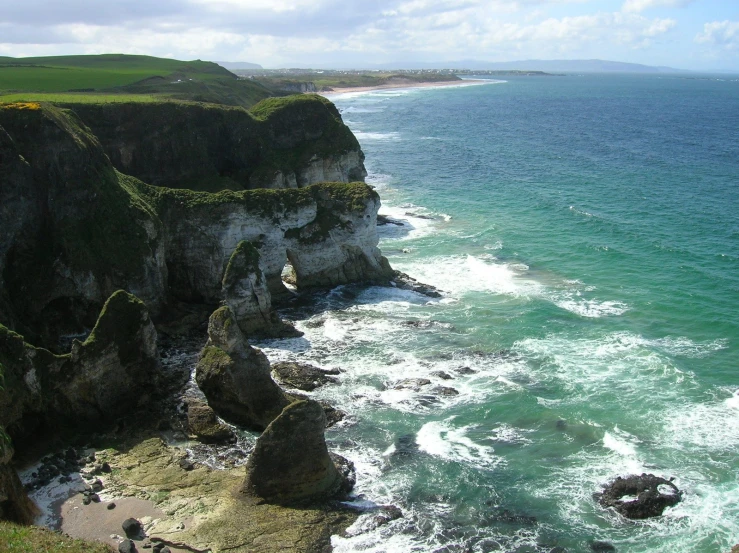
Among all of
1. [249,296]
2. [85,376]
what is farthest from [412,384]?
[85,376]

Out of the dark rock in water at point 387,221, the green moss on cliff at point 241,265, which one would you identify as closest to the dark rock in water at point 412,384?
the green moss on cliff at point 241,265

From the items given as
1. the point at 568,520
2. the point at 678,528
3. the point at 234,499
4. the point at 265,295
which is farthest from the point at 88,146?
the point at 678,528

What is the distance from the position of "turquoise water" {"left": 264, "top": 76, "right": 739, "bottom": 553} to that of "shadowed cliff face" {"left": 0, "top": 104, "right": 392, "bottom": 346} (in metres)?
4.17

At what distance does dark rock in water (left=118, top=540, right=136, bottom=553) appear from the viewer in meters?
20.9

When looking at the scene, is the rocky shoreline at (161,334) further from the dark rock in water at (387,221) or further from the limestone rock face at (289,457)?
the dark rock in water at (387,221)

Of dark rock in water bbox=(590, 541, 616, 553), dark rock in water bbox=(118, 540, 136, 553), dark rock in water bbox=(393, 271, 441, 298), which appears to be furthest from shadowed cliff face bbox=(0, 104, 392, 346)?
dark rock in water bbox=(590, 541, 616, 553)

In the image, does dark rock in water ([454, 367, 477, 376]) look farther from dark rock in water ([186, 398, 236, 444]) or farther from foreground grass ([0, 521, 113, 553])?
foreground grass ([0, 521, 113, 553])

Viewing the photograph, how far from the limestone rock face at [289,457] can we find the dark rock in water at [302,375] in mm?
8010

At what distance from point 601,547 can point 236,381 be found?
53.3 feet

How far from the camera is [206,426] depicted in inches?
1123

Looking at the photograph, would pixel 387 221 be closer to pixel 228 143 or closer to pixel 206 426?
pixel 228 143

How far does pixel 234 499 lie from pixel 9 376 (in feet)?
35.0

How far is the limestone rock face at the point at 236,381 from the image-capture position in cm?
2947

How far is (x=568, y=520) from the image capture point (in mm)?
24281
